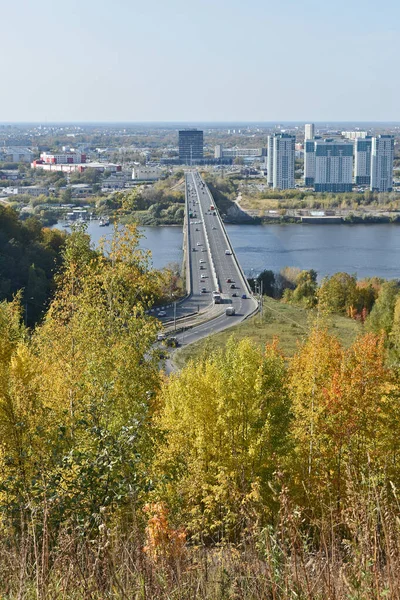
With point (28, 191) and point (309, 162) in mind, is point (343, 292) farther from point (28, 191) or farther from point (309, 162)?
point (309, 162)

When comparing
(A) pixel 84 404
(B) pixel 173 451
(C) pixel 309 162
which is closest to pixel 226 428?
(B) pixel 173 451

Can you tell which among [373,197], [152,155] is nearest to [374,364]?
[373,197]

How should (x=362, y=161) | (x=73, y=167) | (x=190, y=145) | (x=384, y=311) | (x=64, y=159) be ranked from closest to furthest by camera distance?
(x=384, y=311) → (x=362, y=161) → (x=73, y=167) → (x=64, y=159) → (x=190, y=145)

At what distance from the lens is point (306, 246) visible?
1623 centimetres

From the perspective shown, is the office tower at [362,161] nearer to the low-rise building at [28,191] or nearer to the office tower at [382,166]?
the office tower at [382,166]

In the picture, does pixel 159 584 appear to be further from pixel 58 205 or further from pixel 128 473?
pixel 58 205

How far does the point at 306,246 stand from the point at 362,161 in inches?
691

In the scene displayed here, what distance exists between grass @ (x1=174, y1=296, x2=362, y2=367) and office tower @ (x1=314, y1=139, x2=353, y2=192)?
22938 mm

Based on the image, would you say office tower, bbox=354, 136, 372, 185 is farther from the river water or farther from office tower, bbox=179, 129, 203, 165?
office tower, bbox=179, 129, 203, 165

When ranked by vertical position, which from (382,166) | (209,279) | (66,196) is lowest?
(209,279)

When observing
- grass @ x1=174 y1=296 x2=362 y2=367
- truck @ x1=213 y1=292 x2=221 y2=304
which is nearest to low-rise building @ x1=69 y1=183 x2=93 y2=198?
truck @ x1=213 y1=292 x2=221 y2=304

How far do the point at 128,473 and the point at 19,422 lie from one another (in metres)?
0.34

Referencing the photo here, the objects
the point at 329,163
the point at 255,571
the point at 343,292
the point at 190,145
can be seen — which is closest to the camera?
the point at 255,571

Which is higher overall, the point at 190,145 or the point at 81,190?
the point at 190,145
